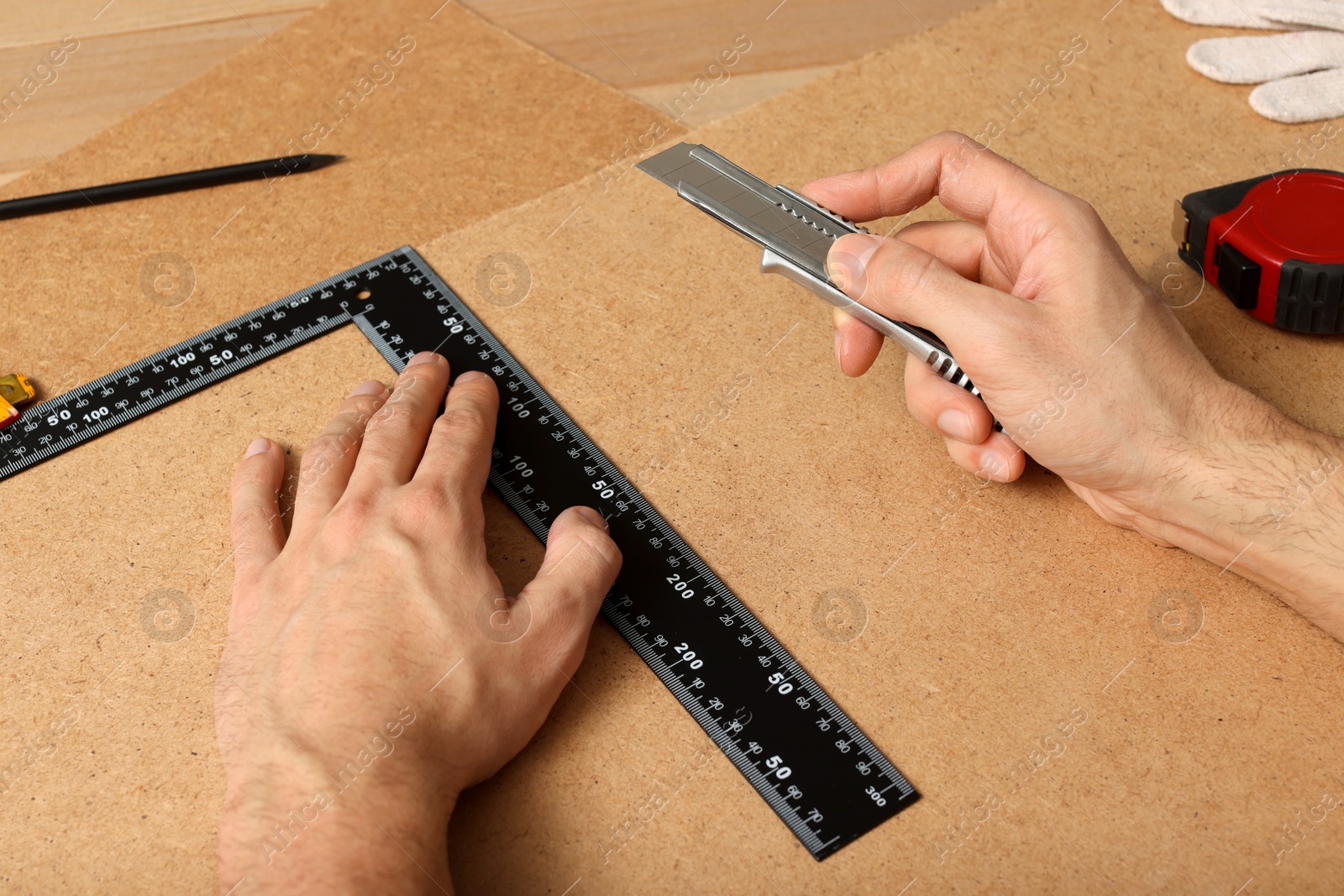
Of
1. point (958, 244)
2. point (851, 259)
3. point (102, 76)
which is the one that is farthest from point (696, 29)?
point (102, 76)

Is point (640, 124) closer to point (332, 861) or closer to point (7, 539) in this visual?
point (7, 539)

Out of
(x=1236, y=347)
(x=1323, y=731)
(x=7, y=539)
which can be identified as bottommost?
(x=1323, y=731)

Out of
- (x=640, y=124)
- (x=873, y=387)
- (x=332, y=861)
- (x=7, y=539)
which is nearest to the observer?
(x=332, y=861)

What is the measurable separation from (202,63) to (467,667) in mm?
1237

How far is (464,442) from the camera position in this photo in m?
1.01

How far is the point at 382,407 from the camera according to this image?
106 cm

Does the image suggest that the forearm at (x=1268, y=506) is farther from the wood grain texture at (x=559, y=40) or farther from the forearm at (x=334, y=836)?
the wood grain texture at (x=559, y=40)

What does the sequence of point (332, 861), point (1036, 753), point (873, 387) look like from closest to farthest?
point (332, 861) → point (1036, 753) → point (873, 387)

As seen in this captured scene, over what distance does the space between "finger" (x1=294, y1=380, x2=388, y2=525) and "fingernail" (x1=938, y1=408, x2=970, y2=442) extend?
2.02 ft

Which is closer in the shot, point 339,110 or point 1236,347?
point 1236,347

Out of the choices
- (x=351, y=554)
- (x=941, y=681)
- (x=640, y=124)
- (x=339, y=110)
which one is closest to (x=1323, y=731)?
(x=941, y=681)

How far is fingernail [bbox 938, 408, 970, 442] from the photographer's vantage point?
1.01 meters

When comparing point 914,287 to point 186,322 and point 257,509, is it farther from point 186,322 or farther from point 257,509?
point 186,322

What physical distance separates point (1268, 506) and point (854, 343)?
0.43 m
